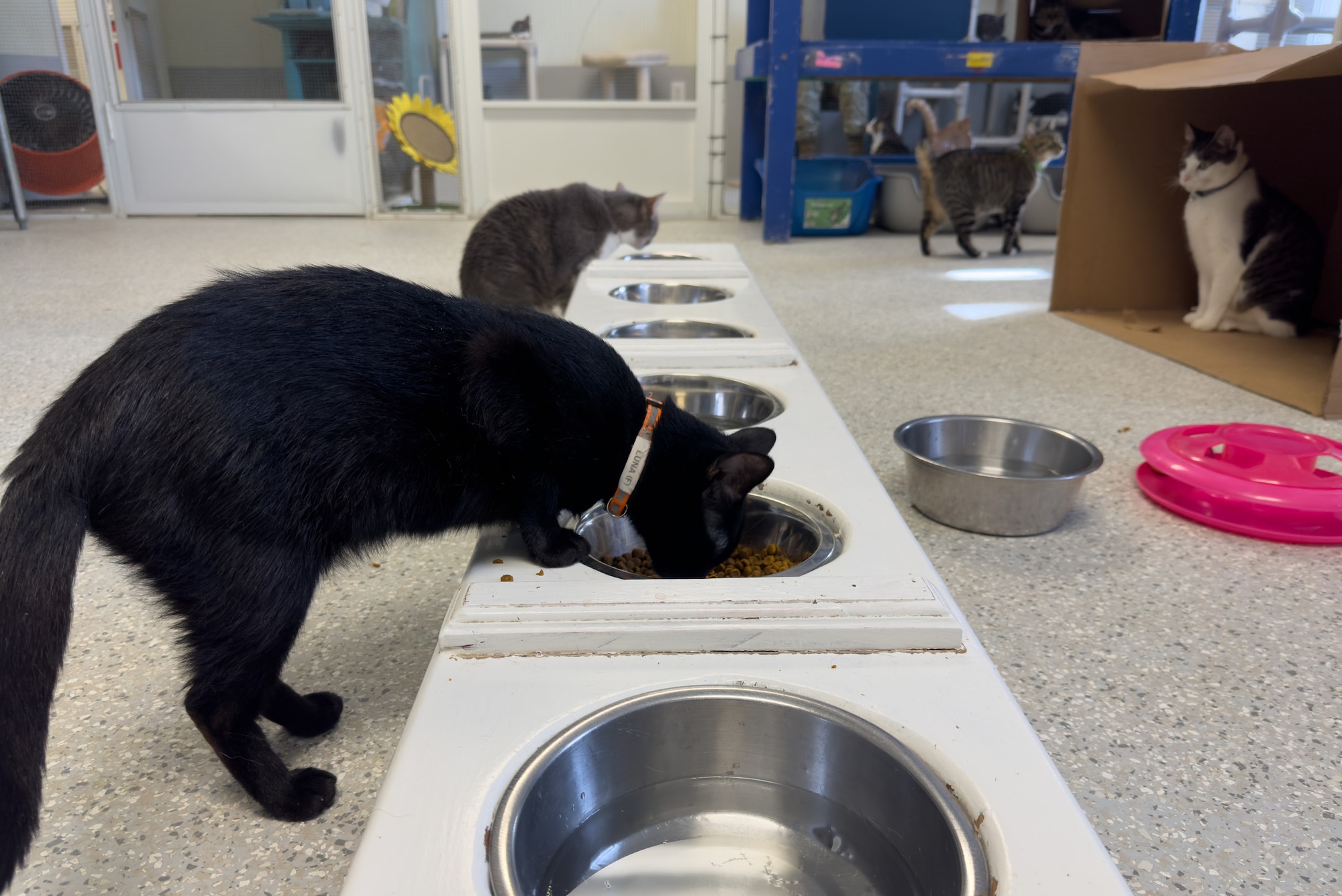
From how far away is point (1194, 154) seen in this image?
2354 mm

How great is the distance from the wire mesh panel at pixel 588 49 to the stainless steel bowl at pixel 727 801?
5.25 m

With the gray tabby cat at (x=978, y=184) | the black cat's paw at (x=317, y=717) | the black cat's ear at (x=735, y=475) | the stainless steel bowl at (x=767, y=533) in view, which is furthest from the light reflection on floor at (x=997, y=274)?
the black cat's paw at (x=317, y=717)

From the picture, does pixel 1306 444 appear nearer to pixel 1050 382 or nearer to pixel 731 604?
pixel 1050 382

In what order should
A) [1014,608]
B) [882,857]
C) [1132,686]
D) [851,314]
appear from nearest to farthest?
[882,857], [1132,686], [1014,608], [851,314]

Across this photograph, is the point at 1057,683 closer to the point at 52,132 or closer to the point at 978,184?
the point at 978,184

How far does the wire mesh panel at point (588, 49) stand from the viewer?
5133 millimetres

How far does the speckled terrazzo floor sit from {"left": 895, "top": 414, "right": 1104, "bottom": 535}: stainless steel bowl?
0.04 metres

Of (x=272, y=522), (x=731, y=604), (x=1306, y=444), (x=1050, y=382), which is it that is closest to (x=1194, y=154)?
(x=1050, y=382)

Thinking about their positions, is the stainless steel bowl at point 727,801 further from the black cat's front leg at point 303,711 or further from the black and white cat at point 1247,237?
the black and white cat at point 1247,237

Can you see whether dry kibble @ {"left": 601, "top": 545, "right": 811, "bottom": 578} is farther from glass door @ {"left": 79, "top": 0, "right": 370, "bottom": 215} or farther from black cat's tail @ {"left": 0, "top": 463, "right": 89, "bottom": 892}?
glass door @ {"left": 79, "top": 0, "right": 370, "bottom": 215}

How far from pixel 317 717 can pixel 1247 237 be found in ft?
8.62

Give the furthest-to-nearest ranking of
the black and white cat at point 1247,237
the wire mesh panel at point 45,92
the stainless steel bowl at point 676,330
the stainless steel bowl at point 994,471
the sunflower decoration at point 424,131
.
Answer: the sunflower decoration at point 424,131 → the wire mesh panel at point 45,92 → the black and white cat at point 1247,237 → the stainless steel bowl at point 676,330 → the stainless steel bowl at point 994,471

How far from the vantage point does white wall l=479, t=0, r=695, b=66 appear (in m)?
5.11

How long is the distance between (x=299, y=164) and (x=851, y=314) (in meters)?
4.03
